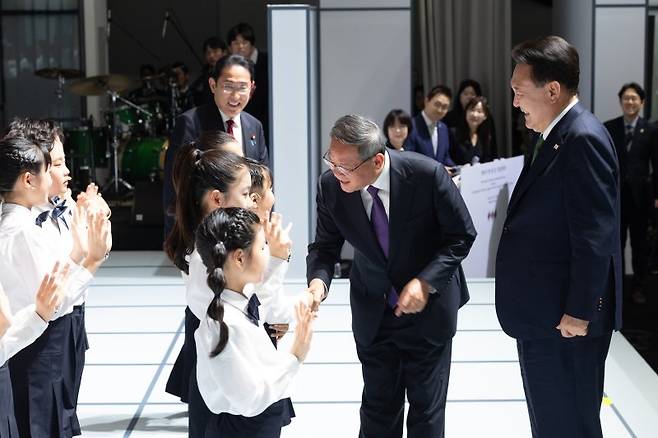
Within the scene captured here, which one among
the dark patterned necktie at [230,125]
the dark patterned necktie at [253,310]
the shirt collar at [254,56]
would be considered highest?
the shirt collar at [254,56]

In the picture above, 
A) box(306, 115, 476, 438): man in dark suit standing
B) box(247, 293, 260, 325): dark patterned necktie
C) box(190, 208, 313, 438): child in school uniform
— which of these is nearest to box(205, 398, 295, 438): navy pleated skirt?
box(190, 208, 313, 438): child in school uniform

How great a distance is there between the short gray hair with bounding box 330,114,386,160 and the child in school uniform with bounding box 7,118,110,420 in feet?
2.77

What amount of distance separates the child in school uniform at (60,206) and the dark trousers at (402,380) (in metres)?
1.04

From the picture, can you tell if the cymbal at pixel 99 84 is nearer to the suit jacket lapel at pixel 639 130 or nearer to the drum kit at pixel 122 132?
the drum kit at pixel 122 132

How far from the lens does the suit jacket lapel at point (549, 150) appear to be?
3330mm

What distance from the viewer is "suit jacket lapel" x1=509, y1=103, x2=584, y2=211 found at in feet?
10.9

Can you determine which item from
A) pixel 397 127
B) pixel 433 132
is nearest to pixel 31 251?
pixel 397 127

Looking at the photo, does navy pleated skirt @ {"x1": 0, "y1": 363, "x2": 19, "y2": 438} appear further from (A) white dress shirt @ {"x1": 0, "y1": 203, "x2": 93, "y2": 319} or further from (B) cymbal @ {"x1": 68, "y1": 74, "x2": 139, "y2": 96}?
(B) cymbal @ {"x1": 68, "y1": 74, "x2": 139, "y2": 96}

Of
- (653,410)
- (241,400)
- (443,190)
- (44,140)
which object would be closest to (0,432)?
(241,400)

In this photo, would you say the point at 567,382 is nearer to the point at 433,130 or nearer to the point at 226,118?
the point at 226,118

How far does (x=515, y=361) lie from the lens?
5754mm

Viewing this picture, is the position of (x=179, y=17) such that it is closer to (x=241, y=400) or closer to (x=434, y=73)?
(x=434, y=73)

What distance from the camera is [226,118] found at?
18.1 ft

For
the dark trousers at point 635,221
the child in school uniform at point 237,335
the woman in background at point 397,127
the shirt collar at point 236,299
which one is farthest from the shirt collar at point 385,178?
the dark trousers at point 635,221
